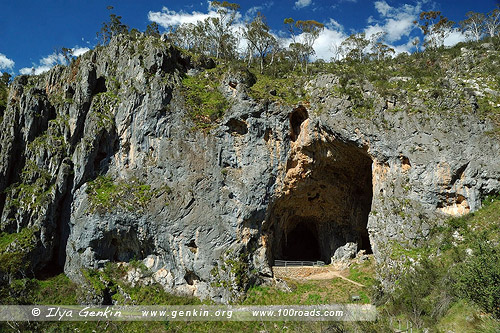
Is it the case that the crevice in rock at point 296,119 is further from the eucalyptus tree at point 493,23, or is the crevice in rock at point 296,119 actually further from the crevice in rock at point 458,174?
the eucalyptus tree at point 493,23

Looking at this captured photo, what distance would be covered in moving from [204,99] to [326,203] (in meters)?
15.0

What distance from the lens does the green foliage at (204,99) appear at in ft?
93.7

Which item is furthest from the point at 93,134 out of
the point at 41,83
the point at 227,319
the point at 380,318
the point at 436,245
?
the point at 436,245

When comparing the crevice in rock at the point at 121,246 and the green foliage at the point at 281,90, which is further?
the green foliage at the point at 281,90

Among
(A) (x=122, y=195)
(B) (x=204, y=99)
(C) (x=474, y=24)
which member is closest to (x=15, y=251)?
(A) (x=122, y=195)

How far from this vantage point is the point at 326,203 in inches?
1252

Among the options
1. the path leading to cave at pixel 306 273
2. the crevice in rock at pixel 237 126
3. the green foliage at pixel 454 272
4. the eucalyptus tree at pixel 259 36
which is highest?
the eucalyptus tree at pixel 259 36

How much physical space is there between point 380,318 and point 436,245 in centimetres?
698

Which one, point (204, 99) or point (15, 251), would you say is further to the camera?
point (204, 99)

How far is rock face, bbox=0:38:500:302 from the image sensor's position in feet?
76.8

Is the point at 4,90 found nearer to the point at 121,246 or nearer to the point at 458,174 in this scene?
the point at 121,246

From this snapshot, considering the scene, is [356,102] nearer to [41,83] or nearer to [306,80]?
[306,80]

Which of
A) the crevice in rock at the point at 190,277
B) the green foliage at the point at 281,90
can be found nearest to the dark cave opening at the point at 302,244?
the crevice in rock at the point at 190,277

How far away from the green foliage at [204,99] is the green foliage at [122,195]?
6686 mm
